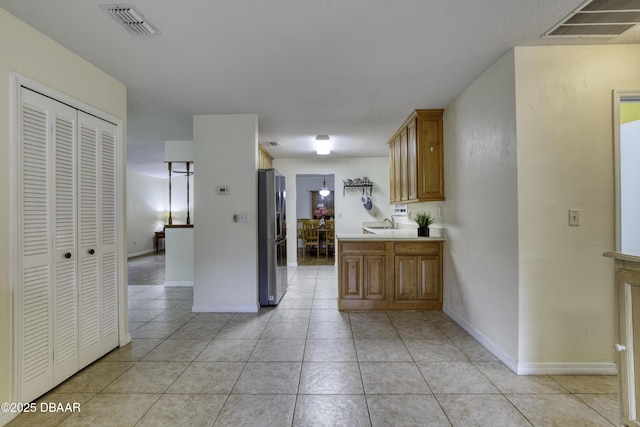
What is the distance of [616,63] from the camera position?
2.14m

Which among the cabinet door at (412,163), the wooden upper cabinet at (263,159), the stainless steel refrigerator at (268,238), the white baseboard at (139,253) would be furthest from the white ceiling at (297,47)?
the white baseboard at (139,253)

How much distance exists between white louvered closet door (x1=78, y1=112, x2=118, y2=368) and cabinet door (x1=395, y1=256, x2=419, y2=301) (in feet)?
9.40

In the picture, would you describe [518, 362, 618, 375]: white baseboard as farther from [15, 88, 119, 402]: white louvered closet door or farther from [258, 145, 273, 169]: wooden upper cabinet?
[258, 145, 273, 169]: wooden upper cabinet

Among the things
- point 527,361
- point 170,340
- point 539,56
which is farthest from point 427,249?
point 170,340

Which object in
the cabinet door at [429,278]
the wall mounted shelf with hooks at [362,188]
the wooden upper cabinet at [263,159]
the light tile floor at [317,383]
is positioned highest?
the wooden upper cabinet at [263,159]

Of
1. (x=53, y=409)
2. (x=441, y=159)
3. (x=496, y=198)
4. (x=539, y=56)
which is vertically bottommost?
(x=53, y=409)

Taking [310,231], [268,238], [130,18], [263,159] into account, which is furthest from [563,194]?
[310,231]

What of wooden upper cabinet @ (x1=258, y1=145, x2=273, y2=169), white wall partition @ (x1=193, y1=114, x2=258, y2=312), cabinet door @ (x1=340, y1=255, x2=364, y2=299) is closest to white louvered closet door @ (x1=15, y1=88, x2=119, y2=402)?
white wall partition @ (x1=193, y1=114, x2=258, y2=312)

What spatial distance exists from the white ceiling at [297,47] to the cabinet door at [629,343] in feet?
5.08

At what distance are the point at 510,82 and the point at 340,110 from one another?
1.68 metres

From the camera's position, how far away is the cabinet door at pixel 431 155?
3502mm

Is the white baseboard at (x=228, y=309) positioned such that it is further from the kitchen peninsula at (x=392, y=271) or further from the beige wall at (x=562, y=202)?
the beige wall at (x=562, y=202)

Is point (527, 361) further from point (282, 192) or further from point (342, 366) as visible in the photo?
point (282, 192)

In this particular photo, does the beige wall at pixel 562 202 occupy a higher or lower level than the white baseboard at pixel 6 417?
higher
